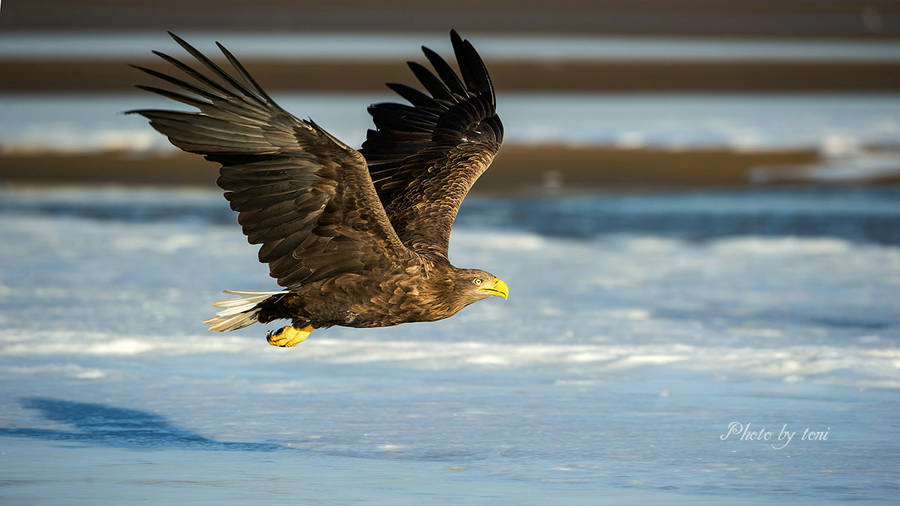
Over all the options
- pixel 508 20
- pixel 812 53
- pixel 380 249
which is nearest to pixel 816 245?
pixel 380 249

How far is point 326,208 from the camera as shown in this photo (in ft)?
18.8

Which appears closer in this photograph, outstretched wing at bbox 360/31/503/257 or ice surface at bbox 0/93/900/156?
outstretched wing at bbox 360/31/503/257

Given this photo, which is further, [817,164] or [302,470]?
[817,164]

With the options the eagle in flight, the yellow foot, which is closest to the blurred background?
the yellow foot

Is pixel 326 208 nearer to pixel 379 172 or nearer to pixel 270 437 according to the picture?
pixel 270 437

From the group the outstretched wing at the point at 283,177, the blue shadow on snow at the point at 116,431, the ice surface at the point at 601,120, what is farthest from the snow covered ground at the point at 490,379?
the ice surface at the point at 601,120

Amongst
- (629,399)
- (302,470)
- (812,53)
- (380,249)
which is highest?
(812,53)

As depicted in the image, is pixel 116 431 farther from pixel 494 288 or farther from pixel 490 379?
pixel 490 379

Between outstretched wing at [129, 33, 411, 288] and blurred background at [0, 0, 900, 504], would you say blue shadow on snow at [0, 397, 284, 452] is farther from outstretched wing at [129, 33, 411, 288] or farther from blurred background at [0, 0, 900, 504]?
outstretched wing at [129, 33, 411, 288]

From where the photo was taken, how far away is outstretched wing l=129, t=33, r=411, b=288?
5.44 meters

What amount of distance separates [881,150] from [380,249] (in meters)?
12.1

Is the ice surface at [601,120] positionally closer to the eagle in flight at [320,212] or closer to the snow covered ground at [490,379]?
the snow covered ground at [490,379]

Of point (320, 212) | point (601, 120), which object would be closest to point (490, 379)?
point (320, 212)

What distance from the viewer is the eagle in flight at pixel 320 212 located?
5.46m
